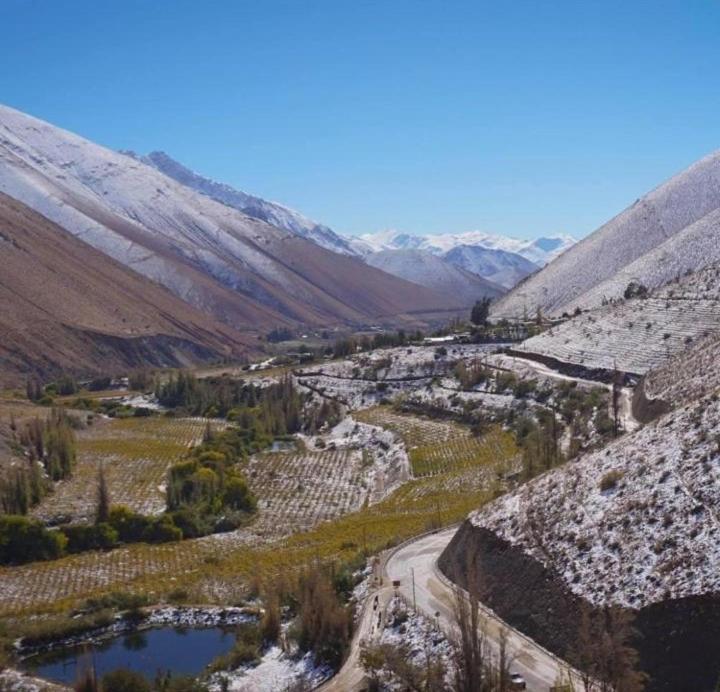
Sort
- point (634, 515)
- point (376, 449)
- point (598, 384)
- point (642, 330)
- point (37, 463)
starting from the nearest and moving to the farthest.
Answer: point (634, 515) → point (37, 463) → point (598, 384) → point (376, 449) → point (642, 330)

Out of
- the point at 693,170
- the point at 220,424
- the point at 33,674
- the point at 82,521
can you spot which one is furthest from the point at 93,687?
the point at 693,170

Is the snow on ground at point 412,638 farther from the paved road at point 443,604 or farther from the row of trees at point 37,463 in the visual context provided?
the row of trees at point 37,463

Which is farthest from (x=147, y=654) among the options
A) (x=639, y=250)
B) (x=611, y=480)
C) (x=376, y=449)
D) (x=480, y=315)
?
(x=639, y=250)

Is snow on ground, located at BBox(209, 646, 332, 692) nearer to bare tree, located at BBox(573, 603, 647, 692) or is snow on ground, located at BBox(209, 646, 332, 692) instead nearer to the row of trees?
bare tree, located at BBox(573, 603, 647, 692)

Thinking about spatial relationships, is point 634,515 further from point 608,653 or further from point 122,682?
point 122,682


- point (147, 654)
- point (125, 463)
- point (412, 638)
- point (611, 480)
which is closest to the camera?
point (412, 638)
